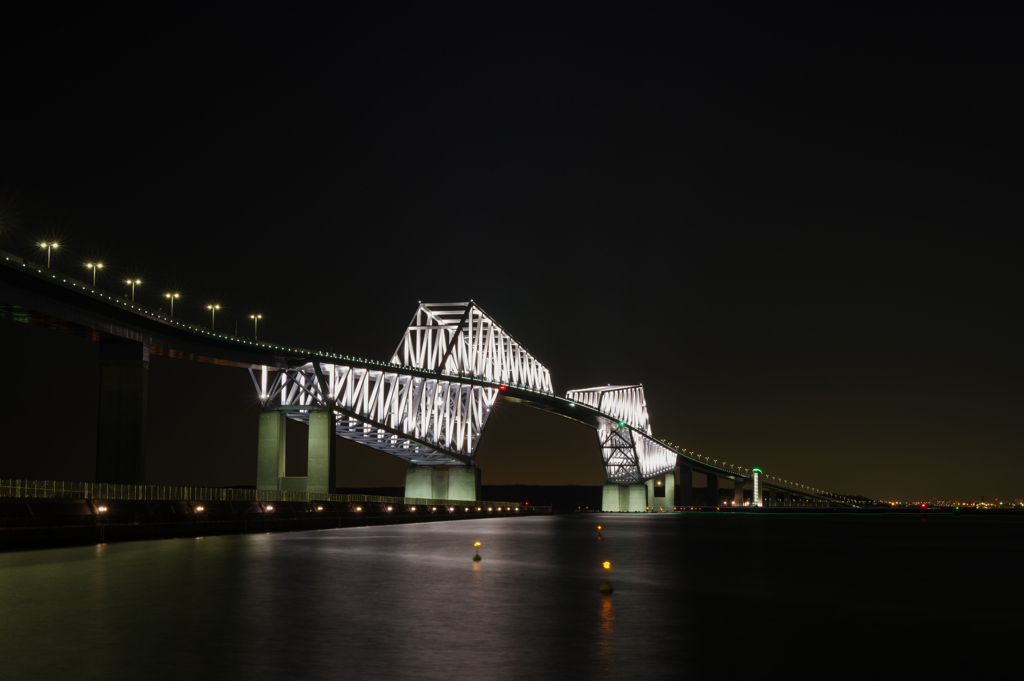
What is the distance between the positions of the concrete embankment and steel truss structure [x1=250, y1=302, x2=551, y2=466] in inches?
1286

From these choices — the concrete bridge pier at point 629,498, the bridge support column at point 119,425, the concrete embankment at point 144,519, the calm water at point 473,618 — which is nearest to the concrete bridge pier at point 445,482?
the concrete bridge pier at point 629,498

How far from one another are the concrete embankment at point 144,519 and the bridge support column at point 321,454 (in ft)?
94.4

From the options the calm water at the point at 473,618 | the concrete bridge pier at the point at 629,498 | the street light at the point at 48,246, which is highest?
the street light at the point at 48,246

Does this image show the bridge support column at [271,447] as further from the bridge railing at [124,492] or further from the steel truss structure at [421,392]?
the bridge railing at [124,492]

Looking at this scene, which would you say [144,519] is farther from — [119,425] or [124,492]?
[119,425]

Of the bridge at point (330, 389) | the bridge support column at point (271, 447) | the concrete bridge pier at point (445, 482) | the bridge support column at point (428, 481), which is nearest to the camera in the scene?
the bridge at point (330, 389)

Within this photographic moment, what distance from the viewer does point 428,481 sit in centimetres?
14638

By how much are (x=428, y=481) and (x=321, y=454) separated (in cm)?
4494

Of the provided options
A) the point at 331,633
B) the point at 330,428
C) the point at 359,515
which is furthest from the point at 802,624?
the point at 330,428

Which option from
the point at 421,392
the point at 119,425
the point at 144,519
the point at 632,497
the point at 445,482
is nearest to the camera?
the point at 144,519

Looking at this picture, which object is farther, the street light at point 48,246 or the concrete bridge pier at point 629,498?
the concrete bridge pier at point 629,498

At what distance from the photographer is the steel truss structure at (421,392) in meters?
104

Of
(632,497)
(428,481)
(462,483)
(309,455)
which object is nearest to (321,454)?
(309,455)

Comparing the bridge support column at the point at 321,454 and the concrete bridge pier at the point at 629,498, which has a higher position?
the bridge support column at the point at 321,454
